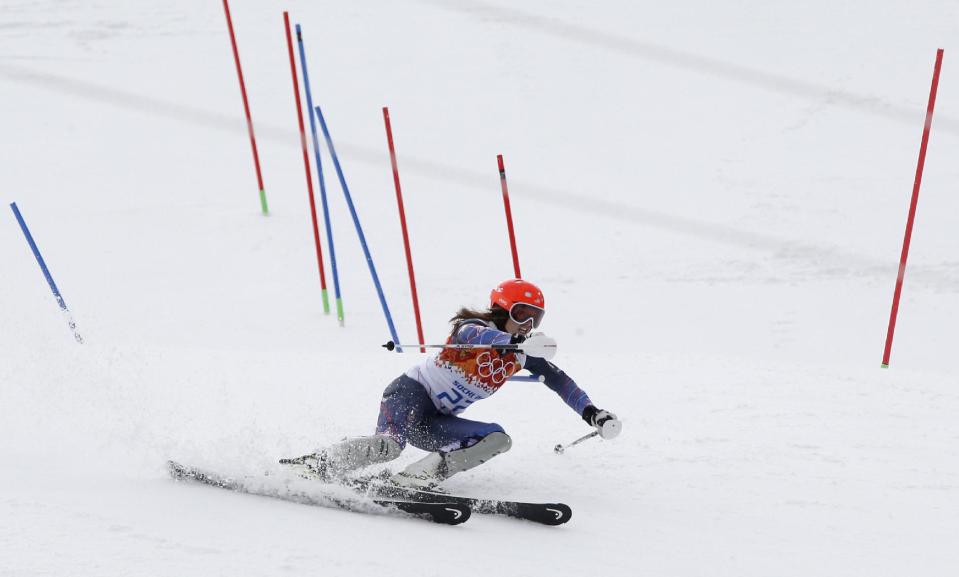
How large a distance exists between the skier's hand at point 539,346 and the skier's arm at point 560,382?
0.98 ft

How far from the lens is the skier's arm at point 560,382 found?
3.93 meters

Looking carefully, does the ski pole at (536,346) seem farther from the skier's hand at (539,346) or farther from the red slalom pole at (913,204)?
the red slalom pole at (913,204)

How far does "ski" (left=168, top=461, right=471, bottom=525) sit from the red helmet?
2.45 ft

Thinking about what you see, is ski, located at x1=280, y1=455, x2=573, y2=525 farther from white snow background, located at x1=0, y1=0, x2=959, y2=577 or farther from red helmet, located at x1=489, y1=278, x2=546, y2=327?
red helmet, located at x1=489, y1=278, x2=546, y2=327

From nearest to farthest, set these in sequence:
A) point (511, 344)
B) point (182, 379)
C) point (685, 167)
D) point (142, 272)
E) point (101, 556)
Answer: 1. point (101, 556)
2. point (511, 344)
3. point (182, 379)
4. point (142, 272)
5. point (685, 167)

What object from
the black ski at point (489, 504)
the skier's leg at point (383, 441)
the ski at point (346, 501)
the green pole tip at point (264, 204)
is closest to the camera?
the ski at point (346, 501)

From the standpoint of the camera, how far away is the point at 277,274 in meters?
9.52

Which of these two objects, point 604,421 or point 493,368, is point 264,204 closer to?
point 493,368

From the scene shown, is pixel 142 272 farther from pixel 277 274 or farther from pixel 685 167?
pixel 685 167

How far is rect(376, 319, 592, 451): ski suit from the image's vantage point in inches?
150

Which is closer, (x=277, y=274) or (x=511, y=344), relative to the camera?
(x=511, y=344)

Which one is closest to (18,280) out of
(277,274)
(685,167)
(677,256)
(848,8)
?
(277,274)

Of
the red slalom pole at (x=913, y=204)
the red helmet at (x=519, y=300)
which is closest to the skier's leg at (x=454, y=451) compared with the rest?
the red helmet at (x=519, y=300)

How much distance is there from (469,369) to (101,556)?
148 cm
